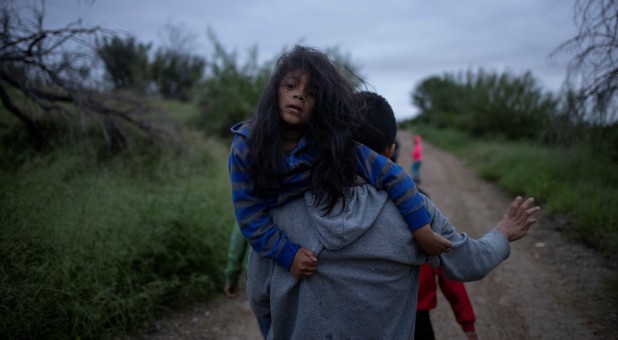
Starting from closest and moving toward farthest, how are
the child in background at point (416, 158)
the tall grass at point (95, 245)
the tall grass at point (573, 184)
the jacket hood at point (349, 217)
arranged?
the jacket hood at point (349, 217) < the tall grass at point (95, 245) < the tall grass at point (573, 184) < the child in background at point (416, 158)

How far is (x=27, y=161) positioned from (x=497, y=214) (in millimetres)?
7334

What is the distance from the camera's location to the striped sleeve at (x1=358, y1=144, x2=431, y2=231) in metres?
1.22

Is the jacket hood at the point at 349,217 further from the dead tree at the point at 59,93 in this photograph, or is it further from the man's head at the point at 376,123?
the dead tree at the point at 59,93

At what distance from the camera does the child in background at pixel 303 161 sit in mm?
1237

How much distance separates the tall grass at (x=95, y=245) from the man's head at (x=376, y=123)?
8.49 ft

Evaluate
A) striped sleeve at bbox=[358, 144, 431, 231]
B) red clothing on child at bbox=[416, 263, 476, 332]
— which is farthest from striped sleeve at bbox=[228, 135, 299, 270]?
red clothing on child at bbox=[416, 263, 476, 332]

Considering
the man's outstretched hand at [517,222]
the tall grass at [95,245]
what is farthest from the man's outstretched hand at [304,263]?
the tall grass at [95,245]

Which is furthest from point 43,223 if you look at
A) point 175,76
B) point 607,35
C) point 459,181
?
point 175,76

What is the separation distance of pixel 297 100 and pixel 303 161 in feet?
0.81

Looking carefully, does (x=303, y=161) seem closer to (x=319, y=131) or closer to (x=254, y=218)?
(x=319, y=131)

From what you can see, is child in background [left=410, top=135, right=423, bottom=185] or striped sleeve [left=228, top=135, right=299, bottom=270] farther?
child in background [left=410, top=135, right=423, bottom=185]

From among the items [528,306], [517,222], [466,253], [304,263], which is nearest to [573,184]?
[528,306]

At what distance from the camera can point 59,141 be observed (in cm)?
523

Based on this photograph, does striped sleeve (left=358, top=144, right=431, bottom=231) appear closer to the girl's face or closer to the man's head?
the man's head
